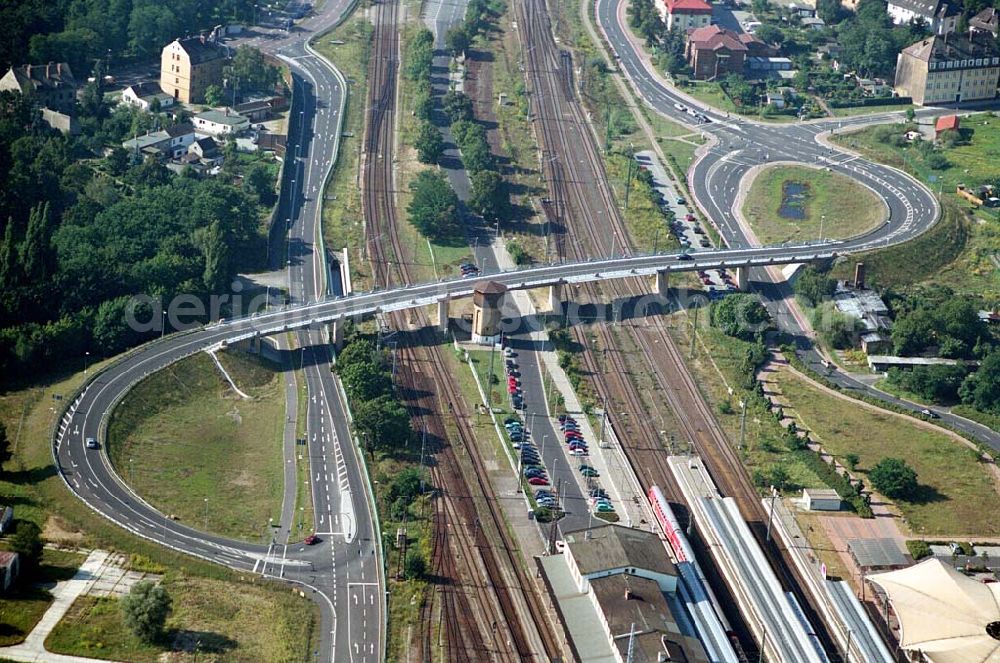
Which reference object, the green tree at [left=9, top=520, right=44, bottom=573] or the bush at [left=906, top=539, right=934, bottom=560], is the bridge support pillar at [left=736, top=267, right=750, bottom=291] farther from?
the green tree at [left=9, top=520, right=44, bottom=573]

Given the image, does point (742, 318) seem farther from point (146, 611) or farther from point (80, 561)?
point (146, 611)

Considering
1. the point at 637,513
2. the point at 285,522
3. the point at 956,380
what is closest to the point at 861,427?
the point at 956,380

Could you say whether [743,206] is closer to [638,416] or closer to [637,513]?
[638,416]

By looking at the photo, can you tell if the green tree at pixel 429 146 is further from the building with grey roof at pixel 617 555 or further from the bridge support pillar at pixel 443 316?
the building with grey roof at pixel 617 555

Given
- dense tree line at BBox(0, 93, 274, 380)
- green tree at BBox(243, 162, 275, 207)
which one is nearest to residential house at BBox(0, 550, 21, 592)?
dense tree line at BBox(0, 93, 274, 380)

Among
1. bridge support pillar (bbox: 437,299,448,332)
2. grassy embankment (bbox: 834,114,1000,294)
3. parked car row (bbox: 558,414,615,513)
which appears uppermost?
grassy embankment (bbox: 834,114,1000,294)

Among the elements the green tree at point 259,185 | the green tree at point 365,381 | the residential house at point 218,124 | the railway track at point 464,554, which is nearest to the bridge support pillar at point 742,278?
the railway track at point 464,554
